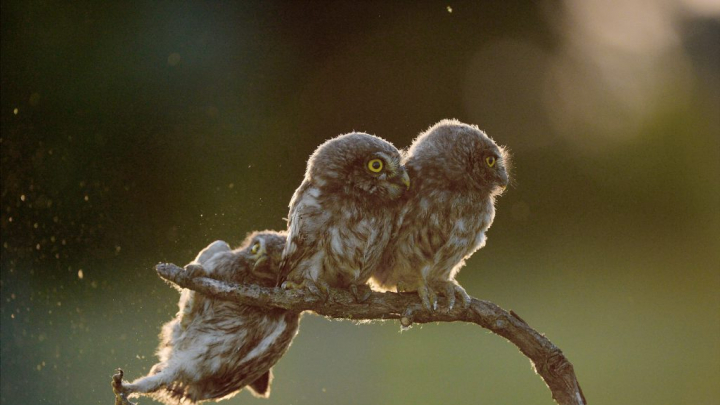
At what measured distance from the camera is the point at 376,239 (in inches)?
97.6

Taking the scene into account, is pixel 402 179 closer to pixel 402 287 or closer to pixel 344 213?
pixel 344 213

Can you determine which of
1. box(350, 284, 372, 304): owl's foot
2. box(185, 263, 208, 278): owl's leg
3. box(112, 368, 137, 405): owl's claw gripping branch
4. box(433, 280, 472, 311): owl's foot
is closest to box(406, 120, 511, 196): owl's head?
box(433, 280, 472, 311): owl's foot

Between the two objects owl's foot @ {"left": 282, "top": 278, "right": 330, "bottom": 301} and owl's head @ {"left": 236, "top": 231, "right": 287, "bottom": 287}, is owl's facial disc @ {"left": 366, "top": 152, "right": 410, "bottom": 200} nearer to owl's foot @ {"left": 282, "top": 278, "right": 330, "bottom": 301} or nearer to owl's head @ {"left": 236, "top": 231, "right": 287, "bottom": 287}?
owl's foot @ {"left": 282, "top": 278, "right": 330, "bottom": 301}

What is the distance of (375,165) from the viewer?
2406 mm

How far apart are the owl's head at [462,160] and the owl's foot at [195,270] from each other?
0.89m

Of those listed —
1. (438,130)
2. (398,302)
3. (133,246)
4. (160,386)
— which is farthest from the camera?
(133,246)

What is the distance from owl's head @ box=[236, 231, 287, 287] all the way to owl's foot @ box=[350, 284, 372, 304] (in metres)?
0.33

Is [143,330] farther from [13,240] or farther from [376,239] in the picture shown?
[13,240]

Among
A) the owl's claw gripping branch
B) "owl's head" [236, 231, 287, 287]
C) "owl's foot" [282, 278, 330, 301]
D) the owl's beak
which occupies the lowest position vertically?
the owl's claw gripping branch

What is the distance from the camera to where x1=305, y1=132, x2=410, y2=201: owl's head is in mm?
2414

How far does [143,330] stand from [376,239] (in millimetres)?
1094

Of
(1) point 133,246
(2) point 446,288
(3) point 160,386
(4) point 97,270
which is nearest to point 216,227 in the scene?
(3) point 160,386

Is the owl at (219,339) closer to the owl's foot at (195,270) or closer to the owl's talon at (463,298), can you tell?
the owl's foot at (195,270)

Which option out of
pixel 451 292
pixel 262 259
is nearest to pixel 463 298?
pixel 451 292
